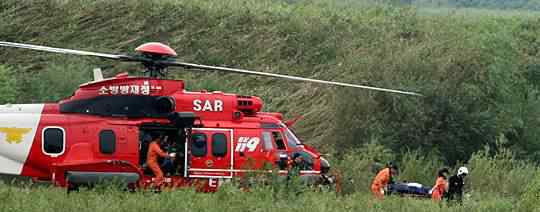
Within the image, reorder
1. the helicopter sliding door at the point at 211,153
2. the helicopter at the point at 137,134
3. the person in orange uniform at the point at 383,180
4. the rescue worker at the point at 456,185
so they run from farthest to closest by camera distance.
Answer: the person in orange uniform at the point at 383,180
the rescue worker at the point at 456,185
the helicopter sliding door at the point at 211,153
the helicopter at the point at 137,134

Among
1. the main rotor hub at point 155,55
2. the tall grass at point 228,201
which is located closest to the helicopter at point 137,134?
the main rotor hub at point 155,55

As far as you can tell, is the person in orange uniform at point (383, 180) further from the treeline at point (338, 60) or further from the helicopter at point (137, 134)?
the treeline at point (338, 60)

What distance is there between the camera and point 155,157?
20406 millimetres

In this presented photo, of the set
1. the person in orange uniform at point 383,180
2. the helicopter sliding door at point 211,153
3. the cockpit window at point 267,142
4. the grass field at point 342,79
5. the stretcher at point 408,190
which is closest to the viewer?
the grass field at point 342,79

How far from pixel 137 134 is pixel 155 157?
0.53 metres

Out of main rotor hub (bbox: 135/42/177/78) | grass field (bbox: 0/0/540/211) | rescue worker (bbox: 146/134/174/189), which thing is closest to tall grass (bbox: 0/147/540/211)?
grass field (bbox: 0/0/540/211)

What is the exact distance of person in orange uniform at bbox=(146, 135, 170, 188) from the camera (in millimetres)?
20328

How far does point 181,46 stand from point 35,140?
20915 millimetres

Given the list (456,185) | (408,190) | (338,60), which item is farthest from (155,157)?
(338,60)

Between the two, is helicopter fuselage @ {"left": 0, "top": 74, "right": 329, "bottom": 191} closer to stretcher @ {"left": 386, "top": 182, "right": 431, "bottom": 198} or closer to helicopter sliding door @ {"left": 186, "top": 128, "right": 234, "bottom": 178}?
helicopter sliding door @ {"left": 186, "top": 128, "right": 234, "bottom": 178}

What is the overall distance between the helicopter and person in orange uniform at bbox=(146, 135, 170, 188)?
97mm

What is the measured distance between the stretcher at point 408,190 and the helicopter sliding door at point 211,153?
3.73m

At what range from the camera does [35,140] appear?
2025 cm

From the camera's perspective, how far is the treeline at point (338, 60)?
28.5 metres
